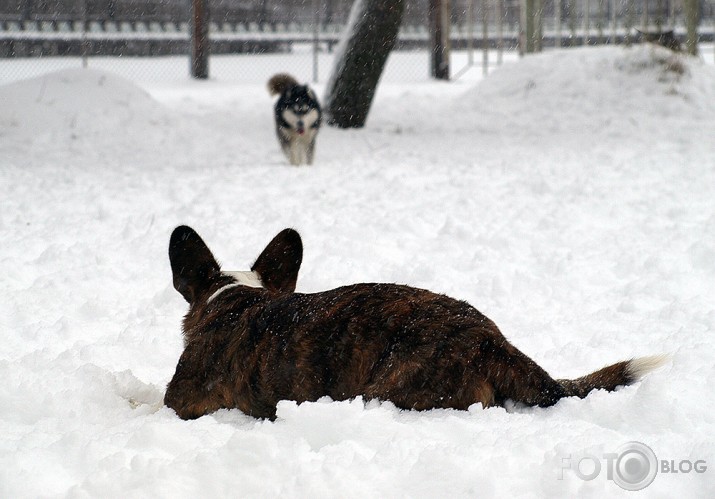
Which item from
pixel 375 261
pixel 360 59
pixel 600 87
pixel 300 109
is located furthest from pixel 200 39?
pixel 375 261

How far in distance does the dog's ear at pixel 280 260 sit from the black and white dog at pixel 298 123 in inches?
265

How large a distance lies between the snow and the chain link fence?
8.42 m

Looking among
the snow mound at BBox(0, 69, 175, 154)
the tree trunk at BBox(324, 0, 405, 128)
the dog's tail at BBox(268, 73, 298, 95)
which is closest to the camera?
the snow mound at BBox(0, 69, 175, 154)

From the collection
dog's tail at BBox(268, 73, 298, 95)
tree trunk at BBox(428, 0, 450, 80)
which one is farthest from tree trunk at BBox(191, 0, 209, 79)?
dog's tail at BBox(268, 73, 298, 95)

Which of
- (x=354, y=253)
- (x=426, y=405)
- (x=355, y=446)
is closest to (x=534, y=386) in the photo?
(x=426, y=405)

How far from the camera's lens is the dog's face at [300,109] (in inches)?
405

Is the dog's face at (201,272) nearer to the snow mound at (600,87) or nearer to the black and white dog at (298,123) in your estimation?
the black and white dog at (298,123)

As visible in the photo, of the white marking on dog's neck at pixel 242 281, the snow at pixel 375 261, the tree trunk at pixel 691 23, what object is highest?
the tree trunk at pixel 691 23

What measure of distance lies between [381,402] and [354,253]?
9.43 feet

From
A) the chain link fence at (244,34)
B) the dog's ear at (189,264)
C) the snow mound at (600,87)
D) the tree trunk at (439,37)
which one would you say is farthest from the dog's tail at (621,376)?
the tree trunk at (439,37)

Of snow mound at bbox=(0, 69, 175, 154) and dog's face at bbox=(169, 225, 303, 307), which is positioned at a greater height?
dog's face at bbox=(169, 225, 303, 307)

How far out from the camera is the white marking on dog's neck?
3.27m

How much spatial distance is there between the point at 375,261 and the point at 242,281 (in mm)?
2020

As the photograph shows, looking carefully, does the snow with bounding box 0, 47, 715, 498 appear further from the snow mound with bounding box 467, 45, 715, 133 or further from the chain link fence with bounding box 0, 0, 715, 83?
the chain link fence with bounding box 0, 0, 715, 83
